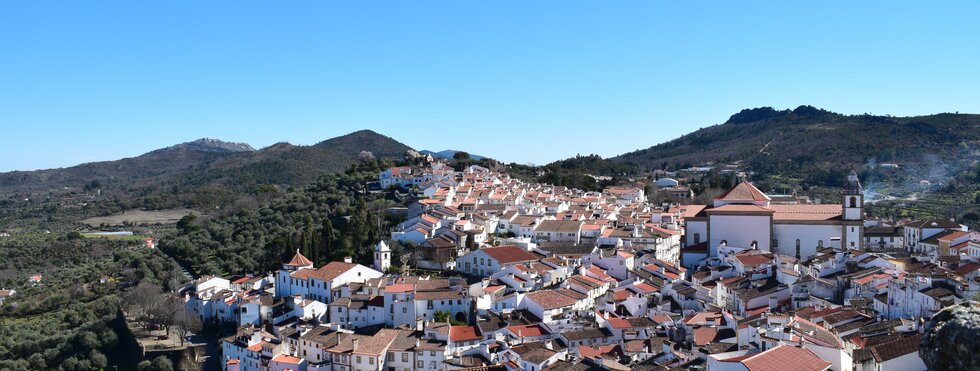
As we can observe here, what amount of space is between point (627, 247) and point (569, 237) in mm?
3315

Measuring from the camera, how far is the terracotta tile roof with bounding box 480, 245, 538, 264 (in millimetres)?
33469

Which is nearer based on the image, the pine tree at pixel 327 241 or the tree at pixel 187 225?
the pine tree at pixel 327 241

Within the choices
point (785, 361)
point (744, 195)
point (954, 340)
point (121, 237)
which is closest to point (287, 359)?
point (785, 361)

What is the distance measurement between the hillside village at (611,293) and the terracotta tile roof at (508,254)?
0.10 metres

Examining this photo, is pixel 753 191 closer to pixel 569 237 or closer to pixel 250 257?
pixel 569 237

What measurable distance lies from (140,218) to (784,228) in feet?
224

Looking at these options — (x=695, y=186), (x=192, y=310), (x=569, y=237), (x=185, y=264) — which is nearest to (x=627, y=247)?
(x=569, y=237)

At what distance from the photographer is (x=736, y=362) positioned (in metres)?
14.8

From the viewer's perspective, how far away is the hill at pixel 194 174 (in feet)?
309

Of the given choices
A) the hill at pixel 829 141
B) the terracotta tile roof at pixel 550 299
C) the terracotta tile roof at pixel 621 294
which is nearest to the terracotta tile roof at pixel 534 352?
the terracotta tile roof at pixel 550 299

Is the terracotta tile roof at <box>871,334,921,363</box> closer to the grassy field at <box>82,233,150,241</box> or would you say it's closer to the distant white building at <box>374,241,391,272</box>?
the distant white building at <box>374,241,391,272</box>

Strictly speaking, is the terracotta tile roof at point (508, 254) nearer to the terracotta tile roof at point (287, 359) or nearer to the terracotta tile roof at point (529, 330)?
the terracotta tile roof at point (529, 330)

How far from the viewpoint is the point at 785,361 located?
48.2 feet

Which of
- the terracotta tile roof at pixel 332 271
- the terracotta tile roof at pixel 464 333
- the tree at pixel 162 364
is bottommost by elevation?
the tree at pixel 162 364
